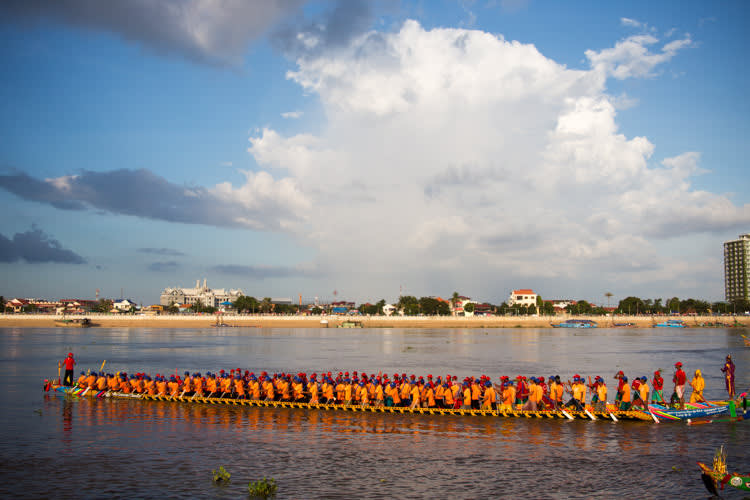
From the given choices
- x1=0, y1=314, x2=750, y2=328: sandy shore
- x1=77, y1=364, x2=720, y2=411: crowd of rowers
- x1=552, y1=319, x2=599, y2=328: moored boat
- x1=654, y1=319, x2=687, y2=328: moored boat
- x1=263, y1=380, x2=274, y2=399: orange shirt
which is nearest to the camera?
x1=77, y1=364, x2=720, y2=411: crowd of rowers

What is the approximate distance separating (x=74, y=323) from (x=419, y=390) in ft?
556

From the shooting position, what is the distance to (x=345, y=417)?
101 feet

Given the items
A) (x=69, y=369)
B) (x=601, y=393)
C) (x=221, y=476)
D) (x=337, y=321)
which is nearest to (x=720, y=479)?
(x=601, y=393)

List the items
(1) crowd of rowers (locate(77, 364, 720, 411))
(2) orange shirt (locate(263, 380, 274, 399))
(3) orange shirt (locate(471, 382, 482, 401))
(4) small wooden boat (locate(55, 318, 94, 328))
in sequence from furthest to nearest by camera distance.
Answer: (4) small wooden boat (locate(55, 318, 94, 328)) < (2) orange shirt (locate(263, 380, 274, 399)) < (3) orange shirt (locate(471, 382, 482, 401)) < (1) crowd of rowers (locate(77, 364, 720, 411))

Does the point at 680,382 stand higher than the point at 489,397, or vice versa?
the point at 680,382

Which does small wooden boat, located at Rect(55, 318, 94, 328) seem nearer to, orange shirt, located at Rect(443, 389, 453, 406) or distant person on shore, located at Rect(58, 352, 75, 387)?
distant person on shore, located at Rect(58, 352, 75, 387)

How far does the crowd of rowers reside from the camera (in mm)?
29312

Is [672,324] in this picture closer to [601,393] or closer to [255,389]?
[601,393]

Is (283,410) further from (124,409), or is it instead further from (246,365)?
(246,365)

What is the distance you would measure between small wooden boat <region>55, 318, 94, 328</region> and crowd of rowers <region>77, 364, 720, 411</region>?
482ft

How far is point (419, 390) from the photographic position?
30.7 metres

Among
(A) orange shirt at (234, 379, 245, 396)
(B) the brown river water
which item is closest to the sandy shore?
(A) orange shirt at (234, 379, 245, 396)

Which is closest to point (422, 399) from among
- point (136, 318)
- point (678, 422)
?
point (678, 422)

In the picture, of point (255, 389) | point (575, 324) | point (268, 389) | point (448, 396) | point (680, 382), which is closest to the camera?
point (680, 382)
